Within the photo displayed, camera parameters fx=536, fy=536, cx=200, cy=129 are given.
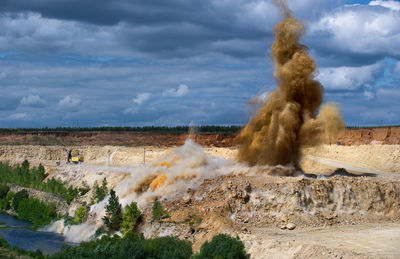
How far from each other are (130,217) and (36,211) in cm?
1548

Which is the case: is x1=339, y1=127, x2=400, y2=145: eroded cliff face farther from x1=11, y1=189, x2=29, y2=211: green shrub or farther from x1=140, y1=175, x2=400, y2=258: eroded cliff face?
x1=11, y1=189, x2=29, y2=211: green shrub

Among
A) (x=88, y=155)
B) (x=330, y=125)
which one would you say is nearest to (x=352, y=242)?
(x=330, y=125)

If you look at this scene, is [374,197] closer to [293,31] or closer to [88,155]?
[293,31]

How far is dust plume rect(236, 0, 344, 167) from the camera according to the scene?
2975cm

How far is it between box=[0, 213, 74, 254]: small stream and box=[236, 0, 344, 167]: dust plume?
1207 cm

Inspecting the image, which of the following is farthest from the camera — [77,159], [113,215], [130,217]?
[77,159]

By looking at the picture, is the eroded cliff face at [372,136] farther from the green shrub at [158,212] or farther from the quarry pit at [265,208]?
the green shrub at [158,212]

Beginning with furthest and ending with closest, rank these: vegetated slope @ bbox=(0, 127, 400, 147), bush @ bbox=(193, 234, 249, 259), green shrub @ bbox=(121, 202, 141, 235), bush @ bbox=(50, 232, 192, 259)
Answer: vegetated slope @ bbox=(0, 127, 400, 147) < green shrub @ bbox=(121, 202, 141, 235) < bush @ bbox=(50, 232, 192, 259) < bush @ bbox=(193, 234, 249, 259)

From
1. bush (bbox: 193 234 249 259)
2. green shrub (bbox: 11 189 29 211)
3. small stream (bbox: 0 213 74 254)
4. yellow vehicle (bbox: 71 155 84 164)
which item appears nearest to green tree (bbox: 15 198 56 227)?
small stream (bbox: 0 213 74 254)

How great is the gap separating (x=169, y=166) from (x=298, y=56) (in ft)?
31.7

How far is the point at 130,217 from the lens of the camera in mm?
26828

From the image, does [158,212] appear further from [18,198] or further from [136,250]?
[18,198]

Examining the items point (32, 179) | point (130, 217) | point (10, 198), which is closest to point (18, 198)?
point (10, 198)

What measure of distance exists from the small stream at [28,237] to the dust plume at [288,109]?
12.1 m
